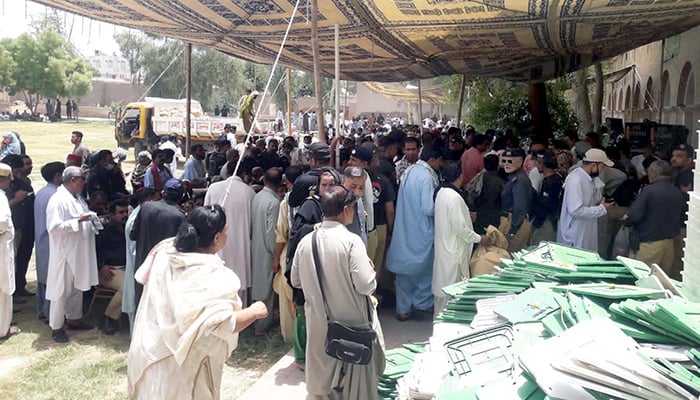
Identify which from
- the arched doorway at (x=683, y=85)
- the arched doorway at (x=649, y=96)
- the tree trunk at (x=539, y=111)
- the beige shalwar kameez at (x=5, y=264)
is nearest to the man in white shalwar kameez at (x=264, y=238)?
the beige shalwar kameez at (x=5, y=264)

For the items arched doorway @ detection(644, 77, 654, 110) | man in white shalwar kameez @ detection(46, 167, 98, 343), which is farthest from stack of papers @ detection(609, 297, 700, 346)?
arched doorway @ detection(644, 77, 654, 110)

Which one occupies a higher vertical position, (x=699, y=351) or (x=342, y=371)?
(x=699, y=351)

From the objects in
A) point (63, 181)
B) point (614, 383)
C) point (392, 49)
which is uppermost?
point (392, 49)

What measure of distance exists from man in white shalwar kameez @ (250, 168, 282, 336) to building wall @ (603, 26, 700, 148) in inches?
304

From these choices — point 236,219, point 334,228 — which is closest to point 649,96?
point 236,219

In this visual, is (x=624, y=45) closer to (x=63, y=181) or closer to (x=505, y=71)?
(x=505, y=71)

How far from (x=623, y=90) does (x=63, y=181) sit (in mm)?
18233

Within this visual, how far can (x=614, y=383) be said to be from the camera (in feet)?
6.57

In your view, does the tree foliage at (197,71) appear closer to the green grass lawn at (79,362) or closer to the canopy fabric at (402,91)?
the canopy fabric at (402,91)

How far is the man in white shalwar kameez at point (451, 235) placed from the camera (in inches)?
191

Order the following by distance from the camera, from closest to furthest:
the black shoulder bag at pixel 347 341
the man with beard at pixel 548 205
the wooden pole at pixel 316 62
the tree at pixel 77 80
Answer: the black shoulder bag at pixel 347 341 → the wooden pole at pixel 316 62 → the man with beard at pixel 548 205 → the tree at pixel 77 80

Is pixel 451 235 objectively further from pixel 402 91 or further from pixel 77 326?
pixel 402 91

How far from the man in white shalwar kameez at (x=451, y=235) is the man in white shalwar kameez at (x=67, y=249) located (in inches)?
121

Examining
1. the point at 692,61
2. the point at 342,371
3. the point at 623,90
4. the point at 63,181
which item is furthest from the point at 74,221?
the point at 623,90
